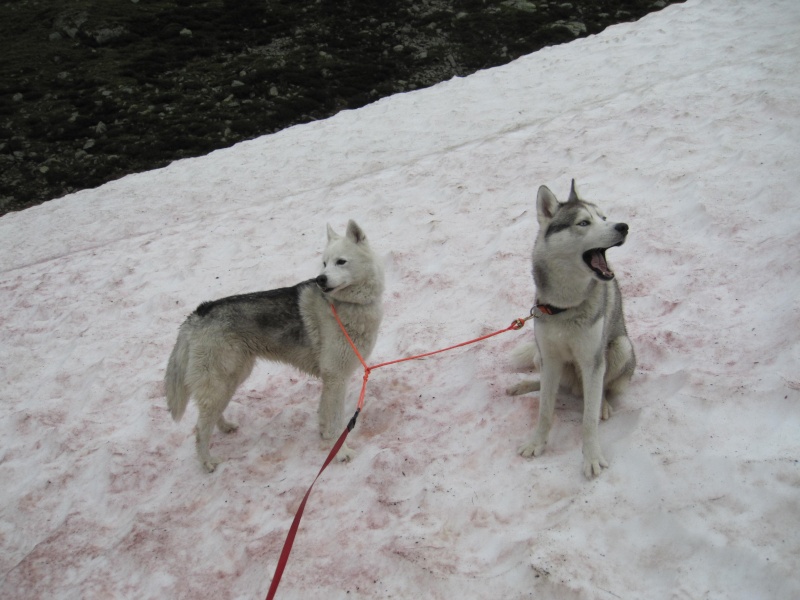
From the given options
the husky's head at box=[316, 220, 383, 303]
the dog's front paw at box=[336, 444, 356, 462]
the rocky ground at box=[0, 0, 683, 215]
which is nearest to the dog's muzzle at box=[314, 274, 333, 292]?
the husky's head at box=[316, 220, 383, 303]

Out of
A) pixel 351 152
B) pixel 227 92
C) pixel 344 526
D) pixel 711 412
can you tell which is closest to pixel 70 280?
pixel 351 152

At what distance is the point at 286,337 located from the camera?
581cm

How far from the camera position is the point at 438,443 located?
5.40m

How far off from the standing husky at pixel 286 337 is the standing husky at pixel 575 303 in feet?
6.30

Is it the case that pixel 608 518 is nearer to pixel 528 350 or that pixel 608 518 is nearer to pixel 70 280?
pixel 528 350

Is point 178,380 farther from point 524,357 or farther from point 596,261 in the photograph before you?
point 596,261

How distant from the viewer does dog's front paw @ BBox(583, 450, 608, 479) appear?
14.4 feet

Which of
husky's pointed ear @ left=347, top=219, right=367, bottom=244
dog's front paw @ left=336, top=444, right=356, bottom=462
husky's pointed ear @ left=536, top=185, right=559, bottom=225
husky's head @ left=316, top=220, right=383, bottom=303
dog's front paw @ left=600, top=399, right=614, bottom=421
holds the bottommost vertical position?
dog's front paw @ left=336, top=444, right=356, bottom=462

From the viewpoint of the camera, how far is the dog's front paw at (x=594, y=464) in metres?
4.39

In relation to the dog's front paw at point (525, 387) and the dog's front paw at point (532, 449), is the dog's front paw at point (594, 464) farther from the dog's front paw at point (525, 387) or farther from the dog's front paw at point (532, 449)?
the dog's front paw at point (525, 387)

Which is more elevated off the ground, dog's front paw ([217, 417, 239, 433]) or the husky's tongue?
the husky's tongue

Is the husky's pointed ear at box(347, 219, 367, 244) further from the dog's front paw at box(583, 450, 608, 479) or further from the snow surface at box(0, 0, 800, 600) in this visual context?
the dog's front paw at box(583, 450, 608, 479)

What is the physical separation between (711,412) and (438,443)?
94.4 inches

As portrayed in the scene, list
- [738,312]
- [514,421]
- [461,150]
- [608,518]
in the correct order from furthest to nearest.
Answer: [461,150], [738,312], [514,421], [608,518]
